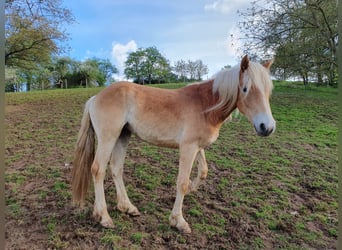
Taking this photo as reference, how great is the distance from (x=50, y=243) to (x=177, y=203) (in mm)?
1089

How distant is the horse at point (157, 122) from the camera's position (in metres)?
2.33

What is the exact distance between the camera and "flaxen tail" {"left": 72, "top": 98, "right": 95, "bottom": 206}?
8.05 ft

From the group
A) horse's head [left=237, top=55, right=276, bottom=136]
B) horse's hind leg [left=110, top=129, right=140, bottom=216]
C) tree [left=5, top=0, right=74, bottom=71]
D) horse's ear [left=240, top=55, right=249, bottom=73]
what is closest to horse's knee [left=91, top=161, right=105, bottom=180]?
horse's hind leg [left=110, top=129, right=140, bottom=216]

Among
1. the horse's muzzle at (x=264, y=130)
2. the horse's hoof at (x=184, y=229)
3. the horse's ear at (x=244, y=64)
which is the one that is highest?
the horse's ear at (x=244, y=64)

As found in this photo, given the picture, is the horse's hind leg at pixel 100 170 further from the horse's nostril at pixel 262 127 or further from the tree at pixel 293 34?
the tree at pixel 293 34

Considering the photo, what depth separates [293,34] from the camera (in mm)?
8188

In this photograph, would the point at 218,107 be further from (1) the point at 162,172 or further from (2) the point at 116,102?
(1) the point at 162,172

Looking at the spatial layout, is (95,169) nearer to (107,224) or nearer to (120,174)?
(120,174)

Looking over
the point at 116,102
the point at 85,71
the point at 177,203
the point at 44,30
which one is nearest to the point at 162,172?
the point at 177,203

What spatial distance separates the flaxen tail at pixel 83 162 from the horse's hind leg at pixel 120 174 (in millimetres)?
234

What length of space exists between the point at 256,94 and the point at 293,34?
742 centimetres

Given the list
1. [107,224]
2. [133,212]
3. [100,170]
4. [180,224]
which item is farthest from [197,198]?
[100,170]

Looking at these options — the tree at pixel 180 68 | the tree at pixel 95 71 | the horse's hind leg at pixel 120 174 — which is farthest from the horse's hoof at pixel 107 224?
the tree at pixel 95 71

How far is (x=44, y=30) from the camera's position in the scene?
7629 millimetres
